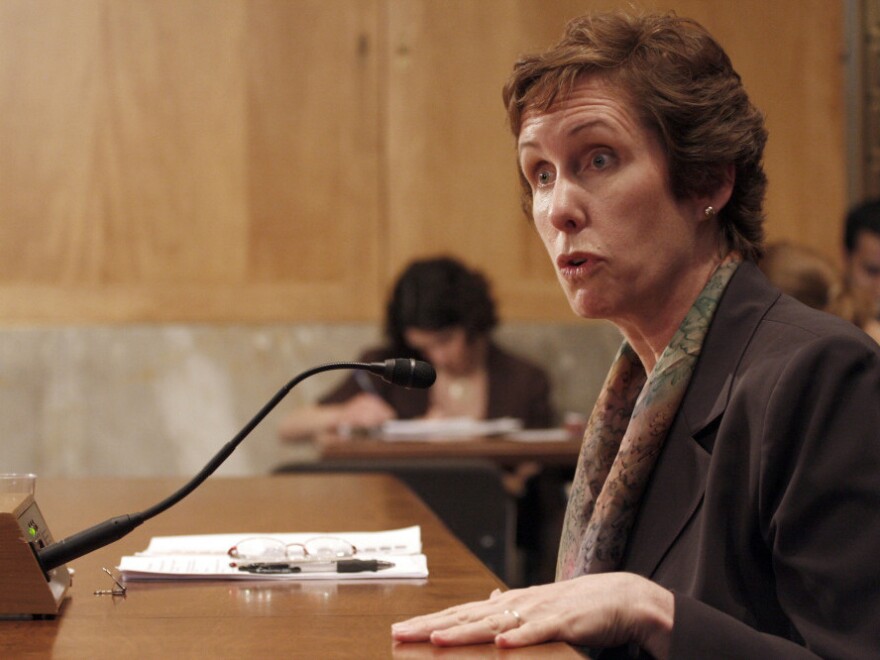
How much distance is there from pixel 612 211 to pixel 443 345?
3028mm

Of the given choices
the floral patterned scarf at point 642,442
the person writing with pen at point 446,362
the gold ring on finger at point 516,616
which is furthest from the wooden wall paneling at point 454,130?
the gold ring on finger at point 516,616

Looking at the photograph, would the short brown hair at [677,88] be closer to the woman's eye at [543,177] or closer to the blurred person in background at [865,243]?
the woman's eye at [543,177]

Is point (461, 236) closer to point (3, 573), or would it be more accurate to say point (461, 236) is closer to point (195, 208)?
point (195, 208)

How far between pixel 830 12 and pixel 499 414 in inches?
88.0

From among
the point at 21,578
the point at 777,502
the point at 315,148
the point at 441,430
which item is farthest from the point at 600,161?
the point at 315,148

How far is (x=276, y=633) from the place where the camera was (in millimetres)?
1092

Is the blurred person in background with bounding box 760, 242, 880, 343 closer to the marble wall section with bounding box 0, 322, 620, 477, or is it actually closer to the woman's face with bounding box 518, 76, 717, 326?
the marble wall section with bounding box 0, 322, 620, 477

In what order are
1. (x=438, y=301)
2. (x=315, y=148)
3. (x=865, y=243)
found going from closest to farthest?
(x=438, y=301) → (x=865, y=243) → (x=315, y=148)

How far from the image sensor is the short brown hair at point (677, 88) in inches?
56.4

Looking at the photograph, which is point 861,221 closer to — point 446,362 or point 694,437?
point 446,362

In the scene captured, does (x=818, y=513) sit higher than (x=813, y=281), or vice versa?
(x=818, y=513)

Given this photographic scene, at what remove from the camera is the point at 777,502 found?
1132mm

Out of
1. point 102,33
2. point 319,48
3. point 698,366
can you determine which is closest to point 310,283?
point 319,48

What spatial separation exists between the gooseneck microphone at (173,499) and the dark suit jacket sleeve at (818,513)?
1.23ft
